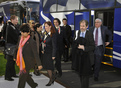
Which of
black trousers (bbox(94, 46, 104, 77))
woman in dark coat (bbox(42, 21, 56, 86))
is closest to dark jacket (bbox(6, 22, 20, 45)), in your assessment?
woman in dark coat (bbox(42, 21, 56, 86))

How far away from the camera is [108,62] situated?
23.1 ft

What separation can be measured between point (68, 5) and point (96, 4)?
179 centimetres

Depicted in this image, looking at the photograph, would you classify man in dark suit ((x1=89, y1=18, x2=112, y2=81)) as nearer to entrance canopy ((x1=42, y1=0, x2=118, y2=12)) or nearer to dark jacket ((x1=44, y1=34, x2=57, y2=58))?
entrance canopy ((x1=42, y1=0, x2=118, y2=12))

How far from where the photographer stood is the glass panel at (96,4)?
6691 mm

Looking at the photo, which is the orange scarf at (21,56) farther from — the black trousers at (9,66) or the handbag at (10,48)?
the black trousers at (9,66)

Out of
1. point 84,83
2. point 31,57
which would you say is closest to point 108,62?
point 84,83

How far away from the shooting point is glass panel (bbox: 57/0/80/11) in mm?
8275

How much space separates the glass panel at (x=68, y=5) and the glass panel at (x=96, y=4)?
0.39 m

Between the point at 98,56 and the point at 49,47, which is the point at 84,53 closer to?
the point at 49,47

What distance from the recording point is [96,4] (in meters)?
7.23

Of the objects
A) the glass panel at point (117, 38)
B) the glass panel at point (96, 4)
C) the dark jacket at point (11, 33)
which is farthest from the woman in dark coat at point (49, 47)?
the glass panel at point (96, 4)

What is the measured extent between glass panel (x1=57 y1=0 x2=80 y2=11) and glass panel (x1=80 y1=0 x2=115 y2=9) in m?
0.39

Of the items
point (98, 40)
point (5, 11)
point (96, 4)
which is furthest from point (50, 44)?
point (5, 11)

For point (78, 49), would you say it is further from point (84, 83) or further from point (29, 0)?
point (29, 0)
